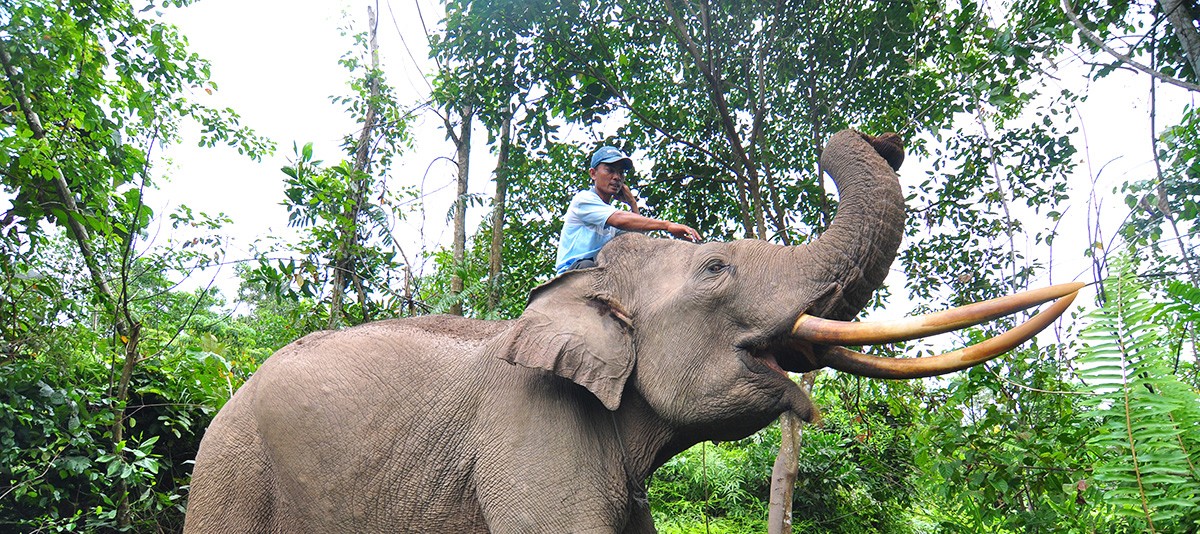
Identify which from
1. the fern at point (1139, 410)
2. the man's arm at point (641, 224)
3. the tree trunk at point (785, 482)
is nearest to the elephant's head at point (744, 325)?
the man's arm at point (641, 224)

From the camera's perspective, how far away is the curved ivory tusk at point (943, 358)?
2457 millimetres

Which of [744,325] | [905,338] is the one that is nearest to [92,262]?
[744,325]

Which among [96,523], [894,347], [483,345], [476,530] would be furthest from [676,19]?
[96,523]

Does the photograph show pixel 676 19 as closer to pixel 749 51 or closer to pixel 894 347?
pixel 749 51

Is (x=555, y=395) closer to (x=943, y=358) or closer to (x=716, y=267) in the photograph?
(x=716, y=267)

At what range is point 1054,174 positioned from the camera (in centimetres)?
649

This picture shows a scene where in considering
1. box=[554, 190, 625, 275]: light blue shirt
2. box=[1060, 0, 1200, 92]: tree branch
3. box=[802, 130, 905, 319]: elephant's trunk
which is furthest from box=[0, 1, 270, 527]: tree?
box=[1060, 0, 1200, 92]: tree branch

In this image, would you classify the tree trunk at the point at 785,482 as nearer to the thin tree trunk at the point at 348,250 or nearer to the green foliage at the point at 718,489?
the green foliage at the point at 718,489

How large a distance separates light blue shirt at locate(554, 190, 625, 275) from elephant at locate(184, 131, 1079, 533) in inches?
12.5

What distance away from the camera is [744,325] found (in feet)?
9.98

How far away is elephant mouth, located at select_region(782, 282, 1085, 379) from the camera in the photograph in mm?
2463

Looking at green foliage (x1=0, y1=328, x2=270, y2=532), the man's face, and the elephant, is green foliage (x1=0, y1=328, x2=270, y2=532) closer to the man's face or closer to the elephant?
the elephant

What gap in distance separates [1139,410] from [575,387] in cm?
196

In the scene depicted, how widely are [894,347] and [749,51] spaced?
2376 mm
